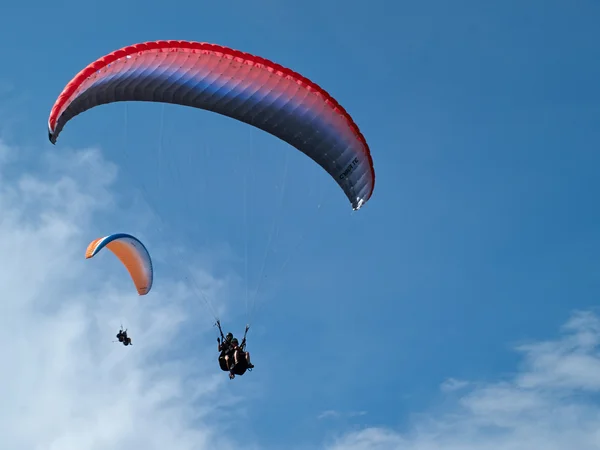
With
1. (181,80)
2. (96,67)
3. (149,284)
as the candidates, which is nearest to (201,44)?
(181,80)

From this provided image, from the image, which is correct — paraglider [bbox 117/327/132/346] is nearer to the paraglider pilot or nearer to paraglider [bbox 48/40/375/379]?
the paraglider pilot

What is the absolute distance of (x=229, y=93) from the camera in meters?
25.2

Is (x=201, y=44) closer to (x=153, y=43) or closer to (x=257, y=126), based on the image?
(x=153, y=43)

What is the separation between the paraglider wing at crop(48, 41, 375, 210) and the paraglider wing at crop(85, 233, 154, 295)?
32.0ft

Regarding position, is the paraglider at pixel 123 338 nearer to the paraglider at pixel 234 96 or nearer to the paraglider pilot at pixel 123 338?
the paraglider pilot at pixel 123 338

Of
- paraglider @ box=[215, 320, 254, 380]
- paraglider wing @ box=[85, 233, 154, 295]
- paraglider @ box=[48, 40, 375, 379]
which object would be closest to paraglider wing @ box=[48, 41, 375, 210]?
paraglider @ box=[48, 40, 375, 379]

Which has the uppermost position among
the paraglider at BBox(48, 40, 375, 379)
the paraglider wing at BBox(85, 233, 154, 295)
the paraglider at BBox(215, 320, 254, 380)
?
the paraglider wing at BBox(85, 233, 154, 295)

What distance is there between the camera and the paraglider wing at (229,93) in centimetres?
2388

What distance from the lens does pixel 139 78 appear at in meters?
24.6

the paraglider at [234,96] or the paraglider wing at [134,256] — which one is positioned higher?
the paraglider wing at [134,256]

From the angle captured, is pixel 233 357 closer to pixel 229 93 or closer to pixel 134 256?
pixel 229 93

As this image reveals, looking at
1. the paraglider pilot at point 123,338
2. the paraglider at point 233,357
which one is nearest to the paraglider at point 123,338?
the paraglider pilot at point 123,338

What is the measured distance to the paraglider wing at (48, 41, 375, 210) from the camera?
23.9 meters

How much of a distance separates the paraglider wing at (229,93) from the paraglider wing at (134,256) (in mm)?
9747
